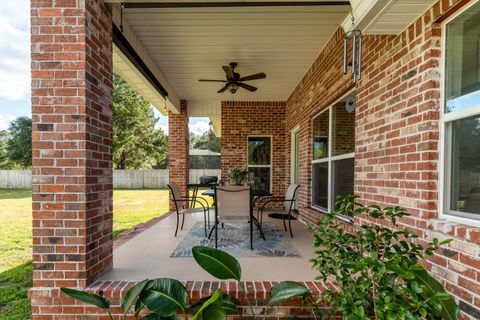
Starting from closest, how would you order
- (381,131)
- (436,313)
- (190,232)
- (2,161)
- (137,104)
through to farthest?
(436,313) → (381,131) → (190,232) → (137,104) → (2,161)

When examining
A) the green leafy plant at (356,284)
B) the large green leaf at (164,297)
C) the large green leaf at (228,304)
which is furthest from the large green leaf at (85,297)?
the large green leaf at (228,304)

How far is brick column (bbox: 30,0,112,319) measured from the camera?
1.95 m

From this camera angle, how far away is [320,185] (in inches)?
165

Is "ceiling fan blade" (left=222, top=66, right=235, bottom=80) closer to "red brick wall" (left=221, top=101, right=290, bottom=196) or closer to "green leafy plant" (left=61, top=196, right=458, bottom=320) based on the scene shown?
"red brick wall" (left=221, top=101, right=290, bottom=196)

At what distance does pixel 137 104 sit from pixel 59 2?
17.1 m

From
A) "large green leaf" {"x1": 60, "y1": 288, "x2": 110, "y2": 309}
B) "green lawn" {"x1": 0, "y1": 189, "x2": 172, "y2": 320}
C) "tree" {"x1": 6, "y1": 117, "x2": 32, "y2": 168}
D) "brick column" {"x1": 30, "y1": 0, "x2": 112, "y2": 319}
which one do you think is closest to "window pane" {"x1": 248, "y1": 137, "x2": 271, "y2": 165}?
"green lawn" {"x1": 0, "y1": 189, "x2": 172, "y2": 320}

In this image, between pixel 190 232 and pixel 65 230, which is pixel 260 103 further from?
pixel 65 230

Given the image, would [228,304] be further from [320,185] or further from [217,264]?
[320,185]

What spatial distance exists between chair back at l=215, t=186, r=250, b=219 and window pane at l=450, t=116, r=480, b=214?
85.2 inches

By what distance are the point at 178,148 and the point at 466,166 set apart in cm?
595

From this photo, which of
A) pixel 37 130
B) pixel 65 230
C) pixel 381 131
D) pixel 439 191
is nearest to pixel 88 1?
pixel 37 130

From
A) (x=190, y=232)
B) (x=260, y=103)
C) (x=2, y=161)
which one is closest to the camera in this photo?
(x=190, y=232)

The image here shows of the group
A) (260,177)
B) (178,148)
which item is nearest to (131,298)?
(178,148)

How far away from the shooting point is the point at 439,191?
5.49 feet
